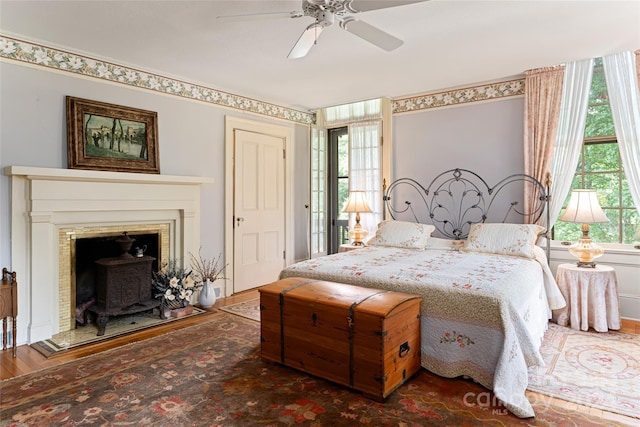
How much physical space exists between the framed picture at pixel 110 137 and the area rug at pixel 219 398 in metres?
1.73

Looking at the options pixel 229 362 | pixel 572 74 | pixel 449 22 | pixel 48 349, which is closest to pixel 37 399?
pixel 48 349

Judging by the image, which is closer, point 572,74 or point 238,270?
point 572,74

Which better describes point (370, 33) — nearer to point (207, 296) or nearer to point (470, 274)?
point (470, 274)

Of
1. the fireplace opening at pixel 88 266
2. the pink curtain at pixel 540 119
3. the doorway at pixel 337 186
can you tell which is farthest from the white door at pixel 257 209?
the pink curtain at pixel 540 119

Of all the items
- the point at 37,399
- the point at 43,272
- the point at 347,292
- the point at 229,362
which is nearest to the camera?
the point at 37,399

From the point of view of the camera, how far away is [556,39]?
316 cm

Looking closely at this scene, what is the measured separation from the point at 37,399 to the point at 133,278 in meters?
1.48

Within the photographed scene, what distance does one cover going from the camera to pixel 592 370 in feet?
8.45

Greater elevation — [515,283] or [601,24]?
[601,24]

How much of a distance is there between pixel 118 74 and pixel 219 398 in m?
3.13

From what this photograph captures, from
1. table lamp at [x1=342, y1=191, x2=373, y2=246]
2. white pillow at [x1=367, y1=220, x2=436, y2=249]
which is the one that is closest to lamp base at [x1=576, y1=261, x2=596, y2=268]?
white pillow at [x1=367, y1=220, x2=436, y2=249]

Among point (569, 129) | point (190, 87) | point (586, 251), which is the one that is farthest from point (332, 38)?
point (586, 251)

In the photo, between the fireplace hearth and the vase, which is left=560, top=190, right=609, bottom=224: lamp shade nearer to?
the vase

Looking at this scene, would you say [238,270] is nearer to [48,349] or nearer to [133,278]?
[133,278]
